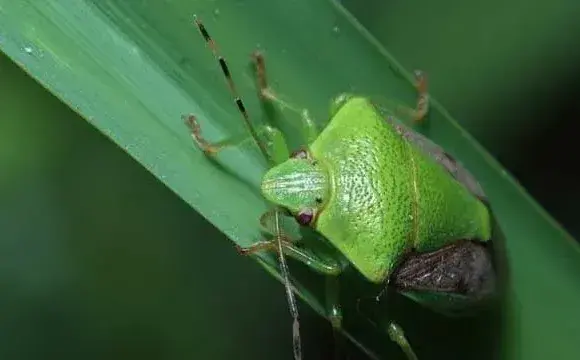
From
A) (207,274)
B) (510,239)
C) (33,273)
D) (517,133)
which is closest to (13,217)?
(33,273)

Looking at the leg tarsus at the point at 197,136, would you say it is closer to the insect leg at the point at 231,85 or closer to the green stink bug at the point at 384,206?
the insect leg at the point at 231,85

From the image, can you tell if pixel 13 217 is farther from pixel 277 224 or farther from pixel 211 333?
pixel 277 224

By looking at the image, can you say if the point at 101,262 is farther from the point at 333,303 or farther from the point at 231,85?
the point at 231,85

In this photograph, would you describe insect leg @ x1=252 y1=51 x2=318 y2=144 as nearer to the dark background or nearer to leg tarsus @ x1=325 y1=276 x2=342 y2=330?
leg tarsus @ x1=325 y1=276 x2=342 y2=330

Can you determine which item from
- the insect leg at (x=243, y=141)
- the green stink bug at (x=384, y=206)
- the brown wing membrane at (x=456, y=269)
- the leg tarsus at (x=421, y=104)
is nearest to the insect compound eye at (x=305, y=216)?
the green stink bug at (x=384, y=206)

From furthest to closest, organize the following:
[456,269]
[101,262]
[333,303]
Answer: [101,262] → [456,269] → [333,303]

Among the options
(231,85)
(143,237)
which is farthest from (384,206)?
(143,237)
